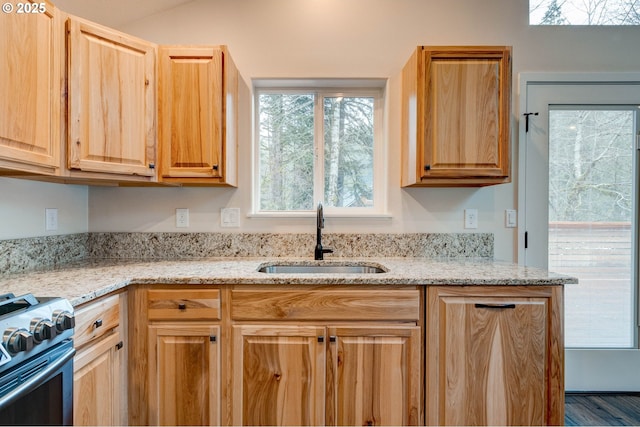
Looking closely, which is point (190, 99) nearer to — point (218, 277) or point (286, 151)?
point (286, 151)

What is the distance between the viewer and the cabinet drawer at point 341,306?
4.84ft

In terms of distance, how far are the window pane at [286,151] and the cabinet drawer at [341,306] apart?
85cm

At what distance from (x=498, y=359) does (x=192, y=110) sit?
1958 millimetres

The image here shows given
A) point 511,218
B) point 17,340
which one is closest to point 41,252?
point 17,340

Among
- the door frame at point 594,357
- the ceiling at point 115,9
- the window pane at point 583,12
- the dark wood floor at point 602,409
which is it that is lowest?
the dark wood floor at point 602,409

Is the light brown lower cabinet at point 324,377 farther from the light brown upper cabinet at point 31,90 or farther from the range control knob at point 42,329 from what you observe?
the light brown upper cabinet at point 31,90

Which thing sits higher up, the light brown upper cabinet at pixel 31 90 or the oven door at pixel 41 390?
the light brown upper cabinet at pixel 31 90

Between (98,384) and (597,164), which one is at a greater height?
(597,164)

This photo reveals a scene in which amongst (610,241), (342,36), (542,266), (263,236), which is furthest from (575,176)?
(263,236)

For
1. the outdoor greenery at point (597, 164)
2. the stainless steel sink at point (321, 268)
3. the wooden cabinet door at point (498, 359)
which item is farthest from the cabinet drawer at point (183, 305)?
the outdoor greenery at point (597, 164)

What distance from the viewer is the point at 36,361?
0.91 meters

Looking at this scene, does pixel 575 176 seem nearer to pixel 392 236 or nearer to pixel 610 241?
pixel 610 241

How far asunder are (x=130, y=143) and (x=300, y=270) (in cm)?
116

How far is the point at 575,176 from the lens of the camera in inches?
80.9
